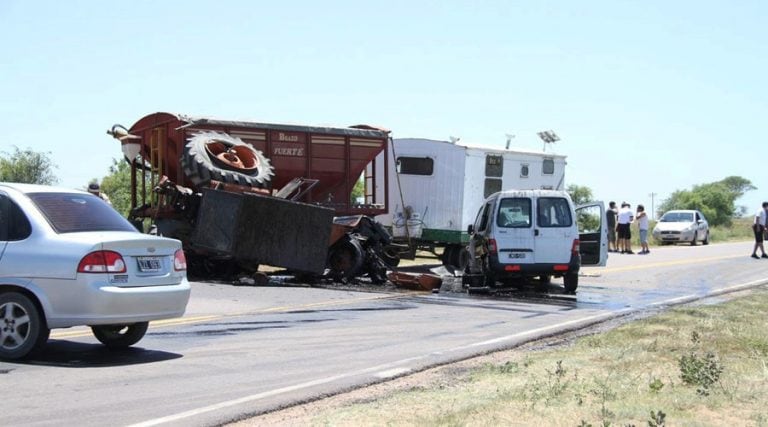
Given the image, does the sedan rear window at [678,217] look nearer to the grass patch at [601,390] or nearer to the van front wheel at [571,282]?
the van front wheel at [571,282]

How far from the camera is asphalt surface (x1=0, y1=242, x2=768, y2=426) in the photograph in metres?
6.71

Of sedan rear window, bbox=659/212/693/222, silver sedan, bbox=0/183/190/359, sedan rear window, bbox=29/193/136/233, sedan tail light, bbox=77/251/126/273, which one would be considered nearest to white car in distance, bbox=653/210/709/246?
sedan rear window, bbox=659/212/693/222

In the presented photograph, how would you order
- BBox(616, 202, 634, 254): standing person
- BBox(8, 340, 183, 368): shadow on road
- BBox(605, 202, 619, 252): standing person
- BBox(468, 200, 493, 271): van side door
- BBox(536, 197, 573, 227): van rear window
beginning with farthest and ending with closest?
BBox(616, 202, 634, 254): standing person < BBox(605, 202, 619, 252): standing person < BBox(468, 200, 493, 271): van side door < BBox(536, 197, 573, 227): van rear window < BBox(8, 340, 183, 368): shadow on road

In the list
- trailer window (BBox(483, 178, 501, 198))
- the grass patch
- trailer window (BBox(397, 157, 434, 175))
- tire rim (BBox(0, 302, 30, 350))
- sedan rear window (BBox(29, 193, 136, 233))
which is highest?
trailer window (BBox(397, 157, 434, 175))

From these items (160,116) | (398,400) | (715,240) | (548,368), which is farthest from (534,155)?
(715,240)

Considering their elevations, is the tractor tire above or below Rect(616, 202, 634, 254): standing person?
below

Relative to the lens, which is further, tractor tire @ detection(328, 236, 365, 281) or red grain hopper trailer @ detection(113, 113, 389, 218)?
red grain hopper trailer @ detection(113, 113, 389, 218)

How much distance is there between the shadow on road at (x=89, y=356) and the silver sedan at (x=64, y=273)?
29 centimetres

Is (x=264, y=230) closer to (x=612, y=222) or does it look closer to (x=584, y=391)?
(x=584, y=391)

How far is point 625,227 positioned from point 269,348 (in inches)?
993

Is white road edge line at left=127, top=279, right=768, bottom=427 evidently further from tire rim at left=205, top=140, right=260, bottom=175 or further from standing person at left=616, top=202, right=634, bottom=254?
standing person at left=616, top=202, right=634, bottom=254

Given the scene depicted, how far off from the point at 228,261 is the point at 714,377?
38.9 feet

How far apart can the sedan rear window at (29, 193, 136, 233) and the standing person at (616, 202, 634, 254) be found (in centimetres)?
2559

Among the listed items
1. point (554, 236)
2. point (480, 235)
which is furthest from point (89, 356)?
point (480, 235)
